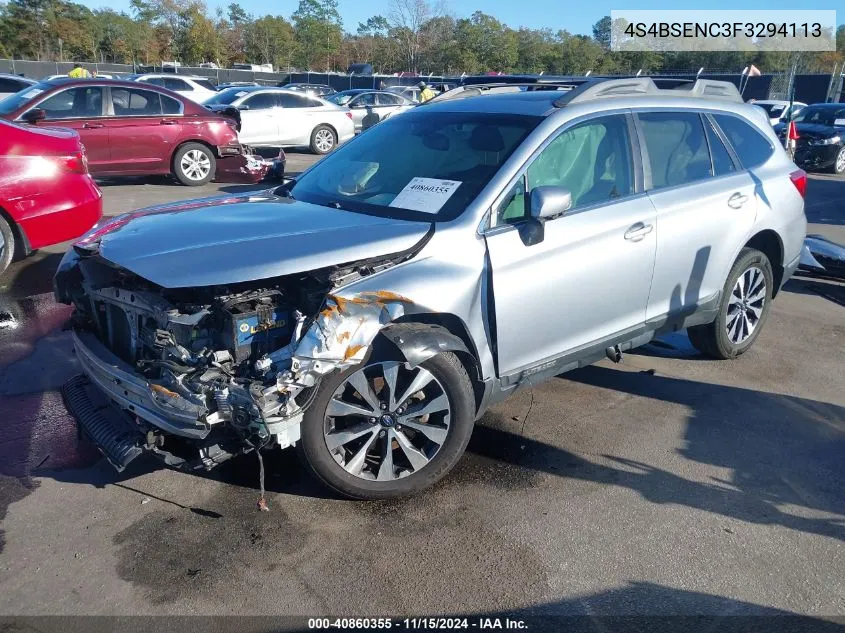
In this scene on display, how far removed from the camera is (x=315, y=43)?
279 feet

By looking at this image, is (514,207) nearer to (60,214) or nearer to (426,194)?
(426,194)

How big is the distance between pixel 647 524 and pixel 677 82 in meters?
3.19

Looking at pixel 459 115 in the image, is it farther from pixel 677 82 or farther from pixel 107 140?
pixel 107 140

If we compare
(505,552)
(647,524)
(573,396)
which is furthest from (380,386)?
(573,396)

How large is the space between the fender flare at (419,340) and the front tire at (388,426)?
79 millimetres

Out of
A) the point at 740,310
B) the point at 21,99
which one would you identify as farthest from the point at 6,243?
the point at 740,310

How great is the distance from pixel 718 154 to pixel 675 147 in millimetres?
499

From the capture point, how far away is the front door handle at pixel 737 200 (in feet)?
16.2

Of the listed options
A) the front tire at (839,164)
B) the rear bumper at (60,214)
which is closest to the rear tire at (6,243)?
the rear bumper at (60,214)

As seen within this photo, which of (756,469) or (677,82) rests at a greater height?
(677,82)

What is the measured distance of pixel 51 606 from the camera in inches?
112

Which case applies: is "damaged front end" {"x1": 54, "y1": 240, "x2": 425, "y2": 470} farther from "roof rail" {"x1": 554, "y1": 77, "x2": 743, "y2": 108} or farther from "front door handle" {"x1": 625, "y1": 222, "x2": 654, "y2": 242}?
"roof rail" {"x1": 554, "y1": 77, "x2": 743, "y2": 108}

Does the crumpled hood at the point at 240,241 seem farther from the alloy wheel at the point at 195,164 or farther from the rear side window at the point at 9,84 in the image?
the rear side window at the point at 9,84

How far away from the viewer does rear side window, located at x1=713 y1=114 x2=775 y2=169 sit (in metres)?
5.19
